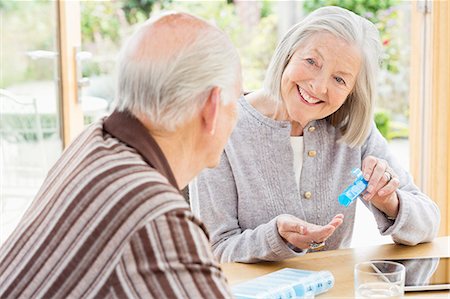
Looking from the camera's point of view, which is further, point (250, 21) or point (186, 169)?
point (250, 21)

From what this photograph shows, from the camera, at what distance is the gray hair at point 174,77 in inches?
52.0

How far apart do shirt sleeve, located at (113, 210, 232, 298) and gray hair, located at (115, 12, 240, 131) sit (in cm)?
19

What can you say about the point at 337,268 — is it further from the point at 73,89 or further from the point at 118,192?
the point at 73,89

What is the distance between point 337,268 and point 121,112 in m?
0.76

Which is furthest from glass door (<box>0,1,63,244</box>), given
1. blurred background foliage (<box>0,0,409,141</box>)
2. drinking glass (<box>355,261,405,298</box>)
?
blurred background foliage (<box>0,0,409,141</box>)

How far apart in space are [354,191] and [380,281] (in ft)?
0.98

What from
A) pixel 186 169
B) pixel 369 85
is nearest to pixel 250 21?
pixel 369 85

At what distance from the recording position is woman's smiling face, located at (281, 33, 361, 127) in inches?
83.7

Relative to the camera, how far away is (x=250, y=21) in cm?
751

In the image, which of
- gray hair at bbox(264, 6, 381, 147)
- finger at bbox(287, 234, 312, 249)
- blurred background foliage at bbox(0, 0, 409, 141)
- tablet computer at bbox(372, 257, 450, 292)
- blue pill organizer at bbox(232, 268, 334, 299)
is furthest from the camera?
blurred background foliage at bbox(0, 0, 409, 141)

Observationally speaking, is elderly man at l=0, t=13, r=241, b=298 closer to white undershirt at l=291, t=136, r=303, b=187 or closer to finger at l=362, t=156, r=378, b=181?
finger at l=362, t=156, r=378, b=181

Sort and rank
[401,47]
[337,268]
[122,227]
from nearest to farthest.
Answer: [122,227] < [337,268] < [401,47]

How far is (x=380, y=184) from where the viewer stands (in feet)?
6.77

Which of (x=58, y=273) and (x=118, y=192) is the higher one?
(x=118, y=192)
